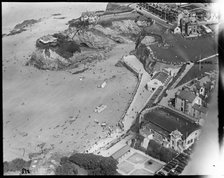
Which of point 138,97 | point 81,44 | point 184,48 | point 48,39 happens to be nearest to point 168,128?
point 138,97

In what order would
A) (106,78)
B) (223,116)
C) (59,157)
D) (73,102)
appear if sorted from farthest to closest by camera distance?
(106,78) < (73,102) < (59,157) < (223,116)

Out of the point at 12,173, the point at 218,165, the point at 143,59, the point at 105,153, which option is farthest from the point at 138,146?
the point at 143,59

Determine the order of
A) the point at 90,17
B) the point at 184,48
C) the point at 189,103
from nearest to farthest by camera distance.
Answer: the point at 189,103 < the point at 184,48 < the point at 90,17

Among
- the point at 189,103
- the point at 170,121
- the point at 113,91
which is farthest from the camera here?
the point at 113,91

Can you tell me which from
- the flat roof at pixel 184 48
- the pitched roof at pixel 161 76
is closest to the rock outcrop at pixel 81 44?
the flat roof at pixel 184 48

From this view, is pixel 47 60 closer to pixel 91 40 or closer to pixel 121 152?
pixel 91 40

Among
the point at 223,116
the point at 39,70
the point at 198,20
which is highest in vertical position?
the point at 223,116

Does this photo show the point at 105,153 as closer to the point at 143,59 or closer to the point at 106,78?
the point at 106,78
